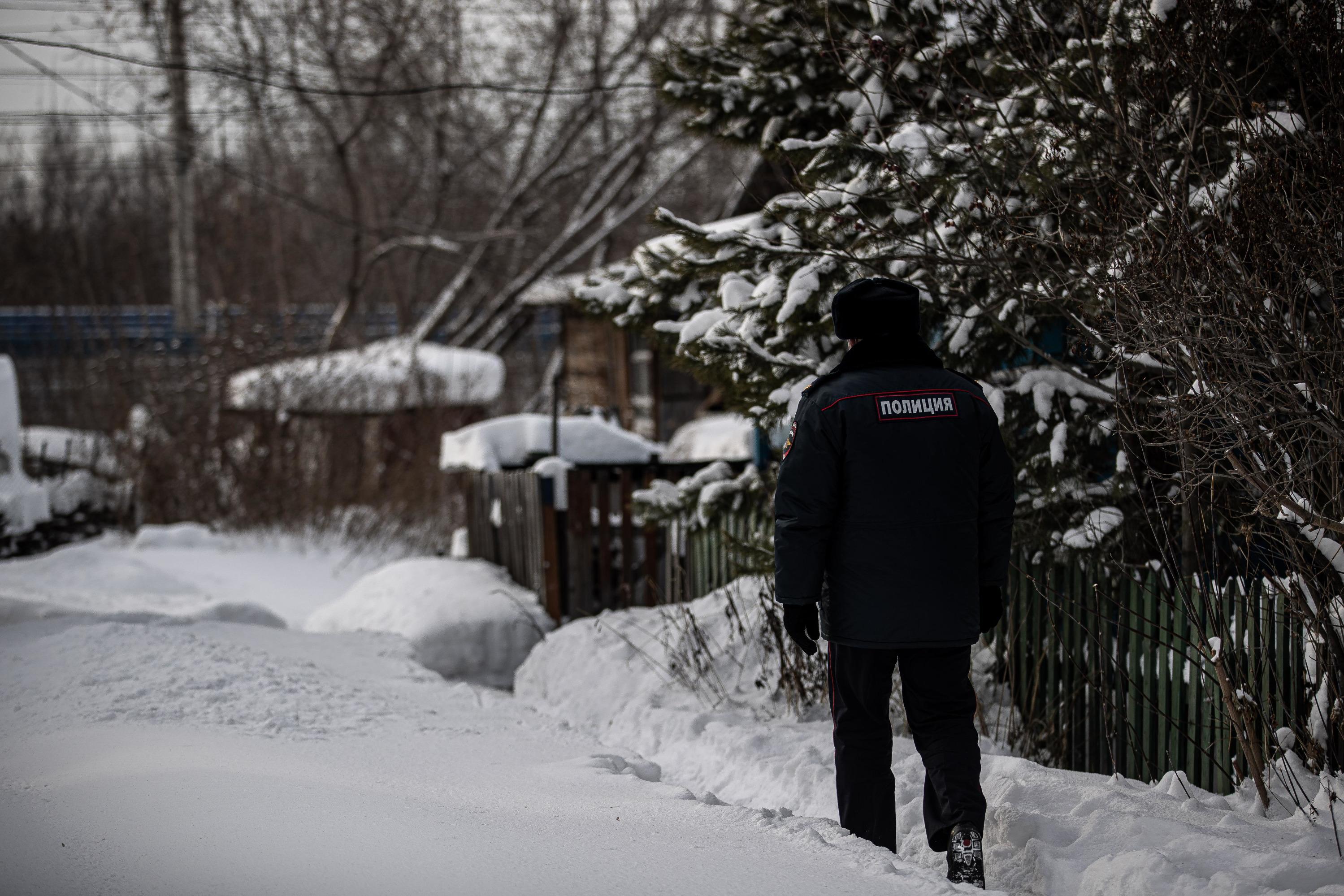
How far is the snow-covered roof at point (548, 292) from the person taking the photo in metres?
19.9

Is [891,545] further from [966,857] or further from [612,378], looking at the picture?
[612,378]

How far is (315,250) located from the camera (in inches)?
1094

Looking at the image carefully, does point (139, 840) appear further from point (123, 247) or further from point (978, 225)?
point (123, 247)

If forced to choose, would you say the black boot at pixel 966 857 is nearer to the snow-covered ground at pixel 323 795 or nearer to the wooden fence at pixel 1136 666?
the snow-covered ground at pixel 323 795

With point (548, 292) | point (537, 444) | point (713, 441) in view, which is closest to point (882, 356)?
point (537, 444)

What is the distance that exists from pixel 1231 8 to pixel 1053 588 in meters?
2.12

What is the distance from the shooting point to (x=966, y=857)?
9.47ft

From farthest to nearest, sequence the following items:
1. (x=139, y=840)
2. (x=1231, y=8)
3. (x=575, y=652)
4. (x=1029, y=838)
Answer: (x=575, y=652), (x=1231, y=8), (x=1029, y=838), (x=139, y=840)

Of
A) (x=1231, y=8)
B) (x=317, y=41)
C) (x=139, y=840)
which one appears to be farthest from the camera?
(x=317, y=41)

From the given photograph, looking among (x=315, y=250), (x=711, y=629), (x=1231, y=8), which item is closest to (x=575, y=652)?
(x=711, y=629)

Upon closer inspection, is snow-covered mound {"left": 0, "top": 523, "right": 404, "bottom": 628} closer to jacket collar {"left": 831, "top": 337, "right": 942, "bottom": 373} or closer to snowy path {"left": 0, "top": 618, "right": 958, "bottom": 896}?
snowy path {"left": 0, "top": 618, "right": 958, "bottom": 896}

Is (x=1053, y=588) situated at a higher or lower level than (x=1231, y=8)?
lower

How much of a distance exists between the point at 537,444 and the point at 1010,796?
273 inches

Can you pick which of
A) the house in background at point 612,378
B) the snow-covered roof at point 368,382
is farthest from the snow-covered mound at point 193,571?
the house in background at point 612,378
